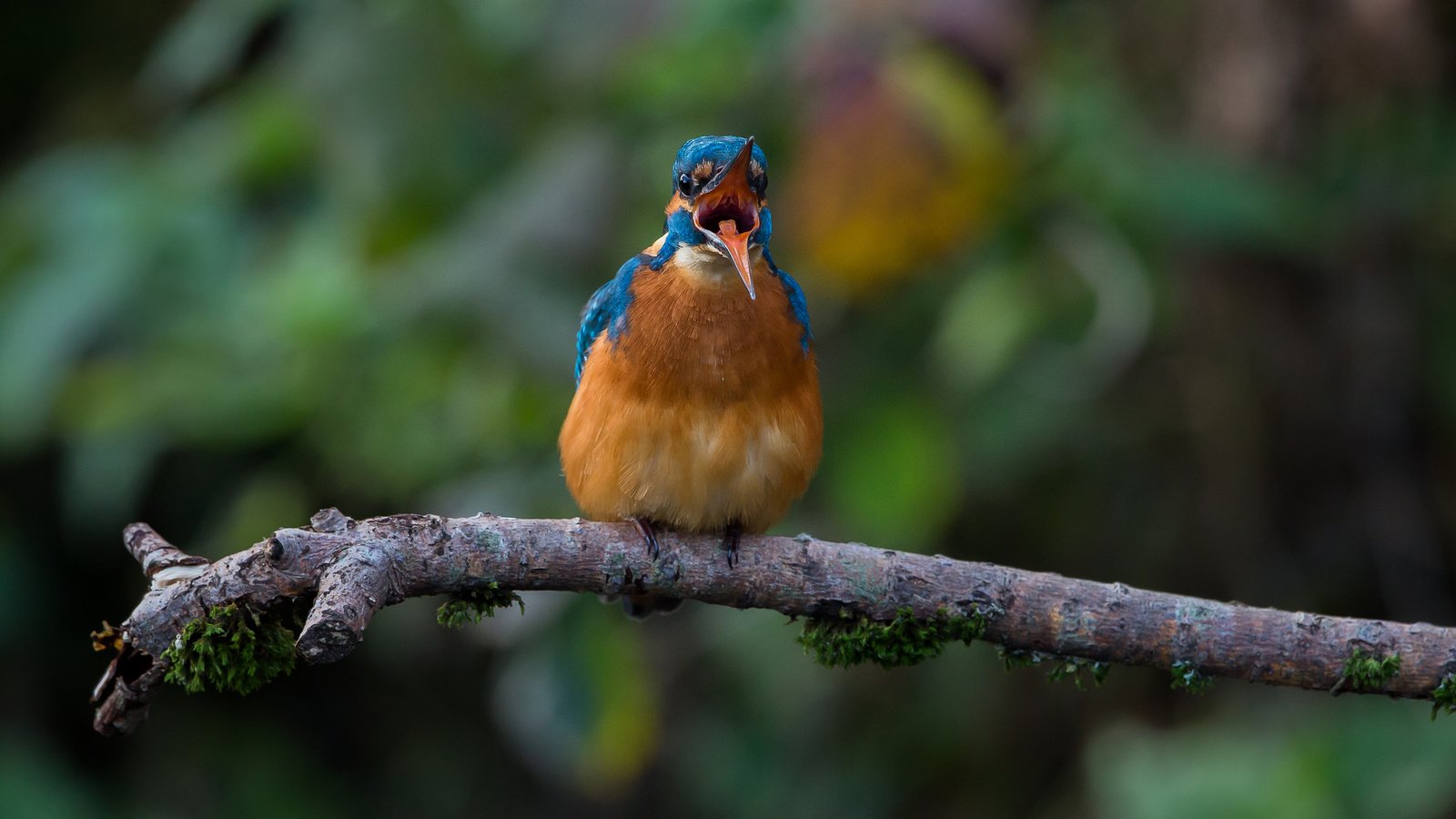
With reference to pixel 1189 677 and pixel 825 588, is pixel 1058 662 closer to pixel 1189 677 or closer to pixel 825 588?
pixel 1189 677

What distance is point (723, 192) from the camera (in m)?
3.23

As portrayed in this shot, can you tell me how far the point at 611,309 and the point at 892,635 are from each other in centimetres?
114

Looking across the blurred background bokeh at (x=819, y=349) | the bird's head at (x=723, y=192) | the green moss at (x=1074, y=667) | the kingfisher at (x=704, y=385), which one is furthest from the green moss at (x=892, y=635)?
the blurred background bokeh at (x=819, y=349)

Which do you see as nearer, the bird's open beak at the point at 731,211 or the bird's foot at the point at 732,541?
the bird's foot at the point at 732,541

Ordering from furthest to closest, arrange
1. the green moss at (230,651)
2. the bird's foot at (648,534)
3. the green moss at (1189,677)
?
the bird's foot at (648,534), the green moss at (1189,677), the green moss at (230,651)

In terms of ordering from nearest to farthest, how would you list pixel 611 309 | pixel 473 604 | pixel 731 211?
pixel 473 604, pixel 731 211, pixel 611 309

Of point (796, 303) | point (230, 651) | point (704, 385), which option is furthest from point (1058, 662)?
point (230, 651)

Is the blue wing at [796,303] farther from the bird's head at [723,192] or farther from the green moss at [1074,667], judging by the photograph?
the green moss at [1074,667]

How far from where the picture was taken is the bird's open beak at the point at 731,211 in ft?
10.4

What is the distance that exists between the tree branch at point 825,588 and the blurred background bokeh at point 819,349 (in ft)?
4.70

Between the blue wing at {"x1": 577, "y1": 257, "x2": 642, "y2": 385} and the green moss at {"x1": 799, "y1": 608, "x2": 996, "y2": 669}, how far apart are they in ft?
2.98

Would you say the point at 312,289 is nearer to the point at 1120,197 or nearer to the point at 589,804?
the point at 1120,197

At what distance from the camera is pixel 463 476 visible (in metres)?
5.08

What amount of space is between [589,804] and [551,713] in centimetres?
285
